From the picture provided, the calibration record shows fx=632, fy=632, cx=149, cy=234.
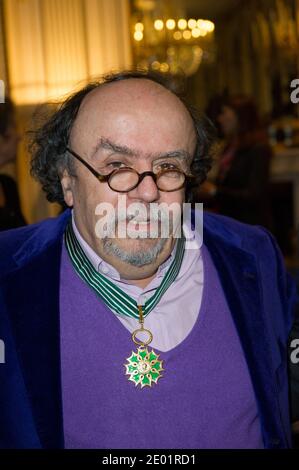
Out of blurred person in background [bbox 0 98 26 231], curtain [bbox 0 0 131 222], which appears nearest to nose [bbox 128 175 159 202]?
blurred person in background [bbox 0 98 26 231]

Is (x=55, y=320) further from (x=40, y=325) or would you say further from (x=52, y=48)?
(x=52, y=48)

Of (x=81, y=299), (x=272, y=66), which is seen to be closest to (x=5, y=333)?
(x=81, y=299)

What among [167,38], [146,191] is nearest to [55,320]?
[146,191]

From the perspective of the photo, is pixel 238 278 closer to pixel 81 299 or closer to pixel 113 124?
pixel 81 299

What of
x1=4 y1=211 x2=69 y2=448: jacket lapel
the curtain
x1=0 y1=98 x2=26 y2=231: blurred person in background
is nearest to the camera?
x1=4 y1=211 x2=69 y2=448: jacket lapel

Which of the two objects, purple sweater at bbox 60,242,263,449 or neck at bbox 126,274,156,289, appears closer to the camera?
purple sweater at bbox 60,242,263,449

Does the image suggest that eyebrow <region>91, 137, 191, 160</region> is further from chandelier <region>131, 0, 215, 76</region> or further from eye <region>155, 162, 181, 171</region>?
chandelier <region>131, 0, 215, 76</region>

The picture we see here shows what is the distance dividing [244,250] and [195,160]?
0.34m

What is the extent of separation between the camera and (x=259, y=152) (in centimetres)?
497

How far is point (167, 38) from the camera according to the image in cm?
815

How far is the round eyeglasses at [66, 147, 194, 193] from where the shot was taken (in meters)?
1.61

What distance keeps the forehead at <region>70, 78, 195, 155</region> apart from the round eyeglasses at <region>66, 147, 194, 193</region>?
62 millimetres

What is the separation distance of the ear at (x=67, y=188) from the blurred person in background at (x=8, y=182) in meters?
0.93

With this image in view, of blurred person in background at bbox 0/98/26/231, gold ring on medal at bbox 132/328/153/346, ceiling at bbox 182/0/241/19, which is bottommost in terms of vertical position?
gold ring on medal at bbox 132/328/153/346
